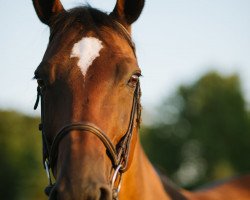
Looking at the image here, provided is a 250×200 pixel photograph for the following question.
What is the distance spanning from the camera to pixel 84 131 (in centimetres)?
372

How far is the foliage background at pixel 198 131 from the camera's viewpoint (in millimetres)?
51594

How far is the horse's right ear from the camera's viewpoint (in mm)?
4844

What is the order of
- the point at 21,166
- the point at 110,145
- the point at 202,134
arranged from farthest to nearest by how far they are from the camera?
the point at 202,134
the point at 21,166
the point at 110,145

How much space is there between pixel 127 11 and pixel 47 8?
87 centimetres

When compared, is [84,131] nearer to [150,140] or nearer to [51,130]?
[51,130]

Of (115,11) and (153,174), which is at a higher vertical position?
(115,11)

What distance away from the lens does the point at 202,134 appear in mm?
53469

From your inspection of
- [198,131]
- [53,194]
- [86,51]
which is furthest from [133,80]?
[198,131]

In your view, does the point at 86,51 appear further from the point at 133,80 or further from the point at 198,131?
the point at 198,131

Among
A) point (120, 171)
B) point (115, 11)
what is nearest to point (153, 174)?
point (120, 171)

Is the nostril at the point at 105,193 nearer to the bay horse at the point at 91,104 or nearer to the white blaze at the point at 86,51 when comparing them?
the bay horse at the point at 91,104

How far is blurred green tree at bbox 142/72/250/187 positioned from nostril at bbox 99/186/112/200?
48043mm

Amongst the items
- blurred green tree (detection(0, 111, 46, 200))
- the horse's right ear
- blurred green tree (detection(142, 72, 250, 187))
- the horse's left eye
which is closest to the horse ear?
the horse's right ear

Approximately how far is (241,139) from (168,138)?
28.7ft
